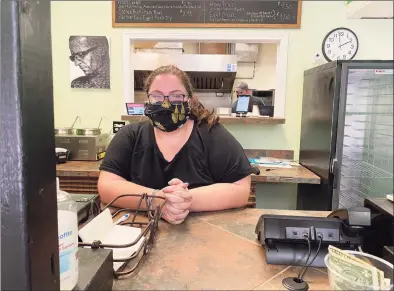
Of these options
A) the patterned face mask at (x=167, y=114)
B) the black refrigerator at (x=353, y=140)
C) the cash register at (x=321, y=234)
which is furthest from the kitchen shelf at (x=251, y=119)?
the cash register at (x=321, y=234)

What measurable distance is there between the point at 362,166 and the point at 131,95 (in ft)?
6.67

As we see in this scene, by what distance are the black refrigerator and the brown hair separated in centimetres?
103

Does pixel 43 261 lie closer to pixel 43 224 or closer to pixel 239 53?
pixel 43 224

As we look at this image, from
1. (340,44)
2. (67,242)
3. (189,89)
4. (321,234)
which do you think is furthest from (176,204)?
(340,44)

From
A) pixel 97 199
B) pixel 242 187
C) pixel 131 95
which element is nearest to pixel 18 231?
pixel 97 199

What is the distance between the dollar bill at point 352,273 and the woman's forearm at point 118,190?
2.44 feet

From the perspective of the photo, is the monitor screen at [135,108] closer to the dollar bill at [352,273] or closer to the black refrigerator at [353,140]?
the black refrigerator at [353,140]

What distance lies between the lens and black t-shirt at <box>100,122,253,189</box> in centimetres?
151

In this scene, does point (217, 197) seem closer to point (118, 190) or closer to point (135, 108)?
point (118, 190)

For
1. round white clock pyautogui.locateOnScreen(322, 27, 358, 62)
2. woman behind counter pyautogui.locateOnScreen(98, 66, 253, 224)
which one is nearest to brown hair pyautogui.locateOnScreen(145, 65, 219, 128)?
woman behind counter pyautogui.locateOnScreen(98, 66, 253, 224)

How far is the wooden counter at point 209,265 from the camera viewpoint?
0.71 meters

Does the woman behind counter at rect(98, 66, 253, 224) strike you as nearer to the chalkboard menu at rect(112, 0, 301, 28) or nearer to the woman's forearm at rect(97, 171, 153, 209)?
the woman's forearm at rect(97, 171, 153, 209)

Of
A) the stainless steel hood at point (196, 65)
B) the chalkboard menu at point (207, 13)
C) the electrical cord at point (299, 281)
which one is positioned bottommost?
the electrical cord at point (299, 281)

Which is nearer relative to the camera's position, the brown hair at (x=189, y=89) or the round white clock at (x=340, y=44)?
the brown hair at (x=189, y=89)
